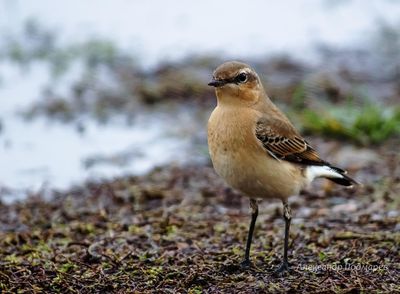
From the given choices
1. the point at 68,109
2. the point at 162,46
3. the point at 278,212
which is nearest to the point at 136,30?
the point at 162,46

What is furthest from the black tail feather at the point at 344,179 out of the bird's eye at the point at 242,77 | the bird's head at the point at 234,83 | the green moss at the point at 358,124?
the green moss at the point at 358,124

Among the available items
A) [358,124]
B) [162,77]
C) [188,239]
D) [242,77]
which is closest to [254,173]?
[242,77]

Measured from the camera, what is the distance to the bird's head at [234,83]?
783cm

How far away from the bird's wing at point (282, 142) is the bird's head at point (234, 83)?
9.7 inches

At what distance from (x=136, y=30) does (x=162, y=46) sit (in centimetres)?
71

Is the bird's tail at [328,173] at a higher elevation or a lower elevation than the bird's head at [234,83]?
lower

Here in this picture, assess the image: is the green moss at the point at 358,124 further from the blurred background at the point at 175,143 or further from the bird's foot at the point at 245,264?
the bird's foot at the point at 245,264

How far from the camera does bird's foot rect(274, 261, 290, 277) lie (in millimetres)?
7387

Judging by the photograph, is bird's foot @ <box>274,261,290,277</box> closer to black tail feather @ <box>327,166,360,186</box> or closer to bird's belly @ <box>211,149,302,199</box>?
bird's belly @ <box>211,149,302,199</box>

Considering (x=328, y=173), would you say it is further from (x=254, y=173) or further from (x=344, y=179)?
(x=254, y=173)

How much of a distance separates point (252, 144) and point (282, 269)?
41.8 inches

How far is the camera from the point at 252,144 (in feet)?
25.2

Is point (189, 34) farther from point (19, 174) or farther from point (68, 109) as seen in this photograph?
point (19, 174)

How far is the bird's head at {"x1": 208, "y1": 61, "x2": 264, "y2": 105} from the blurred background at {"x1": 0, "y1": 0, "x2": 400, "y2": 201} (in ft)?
13.0
